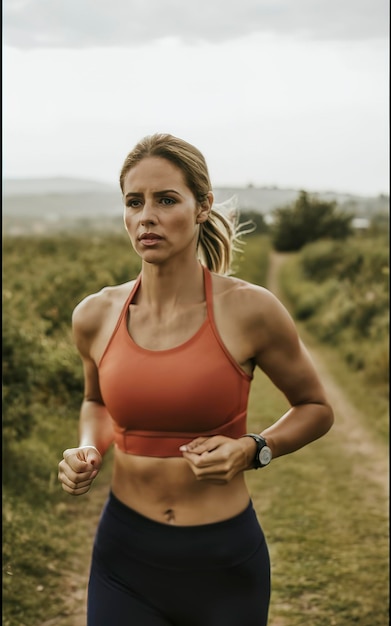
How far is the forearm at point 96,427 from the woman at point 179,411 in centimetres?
2

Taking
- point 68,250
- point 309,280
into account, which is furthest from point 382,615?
point 309,280

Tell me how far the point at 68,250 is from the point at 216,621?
37.6ft

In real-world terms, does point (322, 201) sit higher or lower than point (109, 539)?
higher

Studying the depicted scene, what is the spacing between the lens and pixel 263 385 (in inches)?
391

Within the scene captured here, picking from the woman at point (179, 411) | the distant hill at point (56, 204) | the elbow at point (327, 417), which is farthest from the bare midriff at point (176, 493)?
the distant hill at point (56, 204)

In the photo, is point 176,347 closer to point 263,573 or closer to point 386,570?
point 263,573

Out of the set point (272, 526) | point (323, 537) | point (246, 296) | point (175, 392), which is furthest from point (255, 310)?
point (272, 526)

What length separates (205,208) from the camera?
7.41ft

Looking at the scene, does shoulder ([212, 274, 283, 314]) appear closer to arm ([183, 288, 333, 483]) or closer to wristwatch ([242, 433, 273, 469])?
arm ([183, 288, 333, 483])

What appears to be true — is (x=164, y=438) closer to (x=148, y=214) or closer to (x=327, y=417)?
(x=327, y=417)

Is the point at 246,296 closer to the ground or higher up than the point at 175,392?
higher up

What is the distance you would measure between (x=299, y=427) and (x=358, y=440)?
607cm

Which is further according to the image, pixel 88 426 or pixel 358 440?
pixel 358 440

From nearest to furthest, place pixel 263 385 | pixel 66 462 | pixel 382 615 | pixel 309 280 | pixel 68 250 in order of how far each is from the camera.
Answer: pixel 66 462
pixel 382 615
pixel 263 385
pixel 68 250
pixel 309 280
